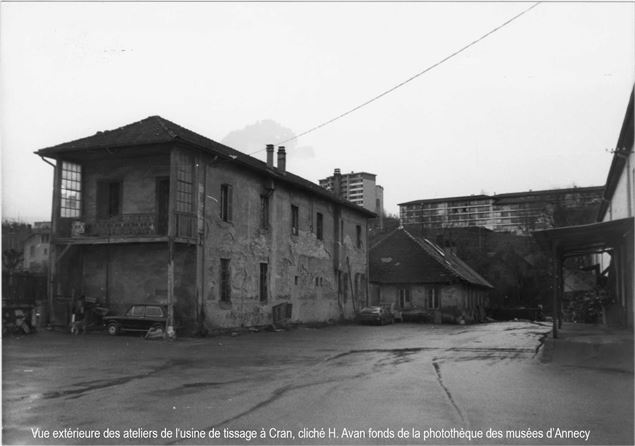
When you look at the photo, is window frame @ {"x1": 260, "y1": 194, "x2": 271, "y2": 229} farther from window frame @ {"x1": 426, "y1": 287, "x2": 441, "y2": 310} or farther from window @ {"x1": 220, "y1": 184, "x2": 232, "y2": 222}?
window frame @ {"x1": 426, "y1": 287, "x2": 441, "y2": 310}

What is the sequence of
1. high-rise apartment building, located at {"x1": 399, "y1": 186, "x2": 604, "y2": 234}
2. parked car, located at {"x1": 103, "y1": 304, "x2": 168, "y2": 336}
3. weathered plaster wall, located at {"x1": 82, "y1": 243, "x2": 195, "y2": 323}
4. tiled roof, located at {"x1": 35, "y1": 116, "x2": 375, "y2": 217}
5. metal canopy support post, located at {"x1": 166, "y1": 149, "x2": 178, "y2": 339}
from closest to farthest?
metal canopy support post, located at {"x1": 166, "y1": 149, "x2": 178, "y2": 339} → parked car, located at {"x1": 103, "y1": 304, "x2": 168, "y2": 336} → tiled roof, located at {"x1": 35, "y1": 116, "x2": 375, "y2": 217} → weathered plaster wall, located at {"x1": 82, "y1": 243, "x2": 195, "y2": 323} → high-rise apartment building, located at {"x1": 399, "y1": 186, "x2": 604, "y2": 234}

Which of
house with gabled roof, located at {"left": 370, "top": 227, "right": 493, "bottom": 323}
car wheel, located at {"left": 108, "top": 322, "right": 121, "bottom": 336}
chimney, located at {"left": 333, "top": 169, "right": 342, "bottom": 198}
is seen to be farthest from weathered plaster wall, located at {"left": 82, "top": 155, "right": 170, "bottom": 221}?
house with gabled roof, located at {"left": 370, "top": 227, "right": 493, "bottom": 323}

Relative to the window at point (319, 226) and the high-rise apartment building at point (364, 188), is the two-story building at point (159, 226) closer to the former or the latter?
the window at point (319, 226)

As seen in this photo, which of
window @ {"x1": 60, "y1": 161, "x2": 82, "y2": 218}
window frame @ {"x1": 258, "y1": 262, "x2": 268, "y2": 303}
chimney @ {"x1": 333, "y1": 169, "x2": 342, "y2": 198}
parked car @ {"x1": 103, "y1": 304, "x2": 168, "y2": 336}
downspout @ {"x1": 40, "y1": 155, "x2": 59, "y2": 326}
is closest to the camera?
parked car @ {"x1": 103, "y1": 304, "x2": 168, "y2": 336}

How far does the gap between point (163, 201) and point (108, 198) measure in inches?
95.0

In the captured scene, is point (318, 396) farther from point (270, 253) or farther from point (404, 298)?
point (404, 298)

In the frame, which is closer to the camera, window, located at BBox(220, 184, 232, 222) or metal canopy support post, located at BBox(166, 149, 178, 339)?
metal canopy support post, located at BBox(166, 149, 178, 339)

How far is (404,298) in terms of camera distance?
150ft

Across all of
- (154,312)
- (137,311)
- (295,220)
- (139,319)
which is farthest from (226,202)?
(295,220)

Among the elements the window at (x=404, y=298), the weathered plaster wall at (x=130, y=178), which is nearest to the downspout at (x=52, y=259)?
the weathered plaster wall at (x=130, y=178)

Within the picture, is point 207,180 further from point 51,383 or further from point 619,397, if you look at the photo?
point 619,397

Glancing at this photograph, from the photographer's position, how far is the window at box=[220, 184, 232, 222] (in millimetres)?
25859

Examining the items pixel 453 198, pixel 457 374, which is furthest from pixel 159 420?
pixel 453 198

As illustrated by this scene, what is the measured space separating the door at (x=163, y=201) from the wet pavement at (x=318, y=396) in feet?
25.6
